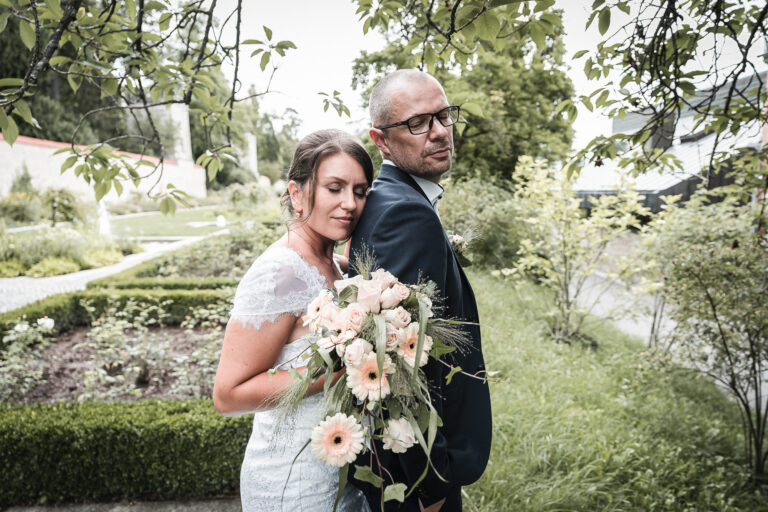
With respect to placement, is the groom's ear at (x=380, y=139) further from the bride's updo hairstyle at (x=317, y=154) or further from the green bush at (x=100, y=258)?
the green bush at (x=100, y=258)

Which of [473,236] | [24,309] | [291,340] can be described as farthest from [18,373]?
[473,236]

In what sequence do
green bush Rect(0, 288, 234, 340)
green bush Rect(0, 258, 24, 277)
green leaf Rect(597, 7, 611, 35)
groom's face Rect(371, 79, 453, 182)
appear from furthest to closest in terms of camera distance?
green bush Rect(0, 258, 24, 277) < green bush Rect(0, 288, 234, 340) < green leaf Rect(597, 7, 611, 35) < groom's face Rect(371, 79, 453, 182)

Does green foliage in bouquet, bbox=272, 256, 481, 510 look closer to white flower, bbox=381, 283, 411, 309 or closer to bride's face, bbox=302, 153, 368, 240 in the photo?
white flower, bbox=381, 283, 411, 309

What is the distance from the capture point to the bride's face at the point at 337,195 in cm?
156

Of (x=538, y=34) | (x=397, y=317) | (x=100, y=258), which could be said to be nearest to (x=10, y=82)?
(x=397, y=317)

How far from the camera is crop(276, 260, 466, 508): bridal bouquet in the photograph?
97 centimetres

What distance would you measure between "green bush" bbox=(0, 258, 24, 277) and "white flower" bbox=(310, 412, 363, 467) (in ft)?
43.8

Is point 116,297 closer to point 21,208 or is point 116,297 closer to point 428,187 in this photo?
point 428,187

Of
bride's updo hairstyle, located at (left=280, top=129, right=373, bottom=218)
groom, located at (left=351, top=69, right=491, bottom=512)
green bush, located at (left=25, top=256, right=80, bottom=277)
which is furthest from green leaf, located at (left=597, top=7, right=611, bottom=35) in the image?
green bush, located at (left=25, top=256, right=80, bottom=277)

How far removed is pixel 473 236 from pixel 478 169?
614 inches

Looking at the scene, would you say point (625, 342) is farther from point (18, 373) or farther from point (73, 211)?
point (73, 211)

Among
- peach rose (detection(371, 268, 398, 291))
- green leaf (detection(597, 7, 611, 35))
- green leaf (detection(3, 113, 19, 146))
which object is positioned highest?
green leaf (detection(597, 7, 611, 35))

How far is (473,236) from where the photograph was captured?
170 centimetres

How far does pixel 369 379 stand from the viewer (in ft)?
3.25
